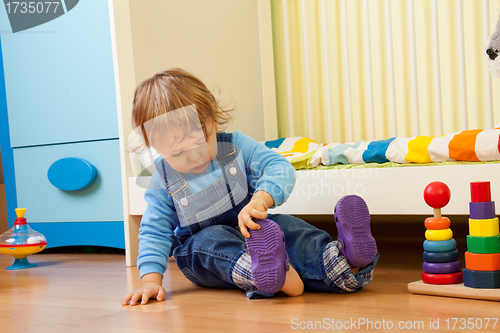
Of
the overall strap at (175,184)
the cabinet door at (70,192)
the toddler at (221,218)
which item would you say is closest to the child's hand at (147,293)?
the toddler at (221,218)

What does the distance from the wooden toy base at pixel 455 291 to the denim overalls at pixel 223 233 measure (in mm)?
79

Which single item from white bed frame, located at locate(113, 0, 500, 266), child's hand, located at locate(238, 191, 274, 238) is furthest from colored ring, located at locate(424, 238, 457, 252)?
child's hand, located at locate(238, 191, 274, 238)

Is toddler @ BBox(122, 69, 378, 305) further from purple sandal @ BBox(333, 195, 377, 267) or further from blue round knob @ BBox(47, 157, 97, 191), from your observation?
blue round knob @ BBox(47, 157, 97, 191)

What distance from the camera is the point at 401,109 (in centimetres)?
161

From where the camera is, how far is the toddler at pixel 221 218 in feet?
2.50

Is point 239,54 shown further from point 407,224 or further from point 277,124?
point 407,224

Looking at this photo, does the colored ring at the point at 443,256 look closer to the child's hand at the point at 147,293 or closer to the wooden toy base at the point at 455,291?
the wooden toy base at the point at 455,291

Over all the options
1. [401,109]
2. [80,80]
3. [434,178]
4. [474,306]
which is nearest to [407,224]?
[401,109]

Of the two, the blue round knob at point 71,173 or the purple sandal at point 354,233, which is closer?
the purple sandal at point 354,233

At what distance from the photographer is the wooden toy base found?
2.31 feet

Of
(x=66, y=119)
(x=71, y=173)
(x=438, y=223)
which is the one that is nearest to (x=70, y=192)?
(x=71, y=173)

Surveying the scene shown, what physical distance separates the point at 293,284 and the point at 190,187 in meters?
0.26

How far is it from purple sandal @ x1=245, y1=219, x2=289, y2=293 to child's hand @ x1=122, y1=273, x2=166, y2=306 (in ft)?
0.61

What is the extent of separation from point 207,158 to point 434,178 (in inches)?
16.5
